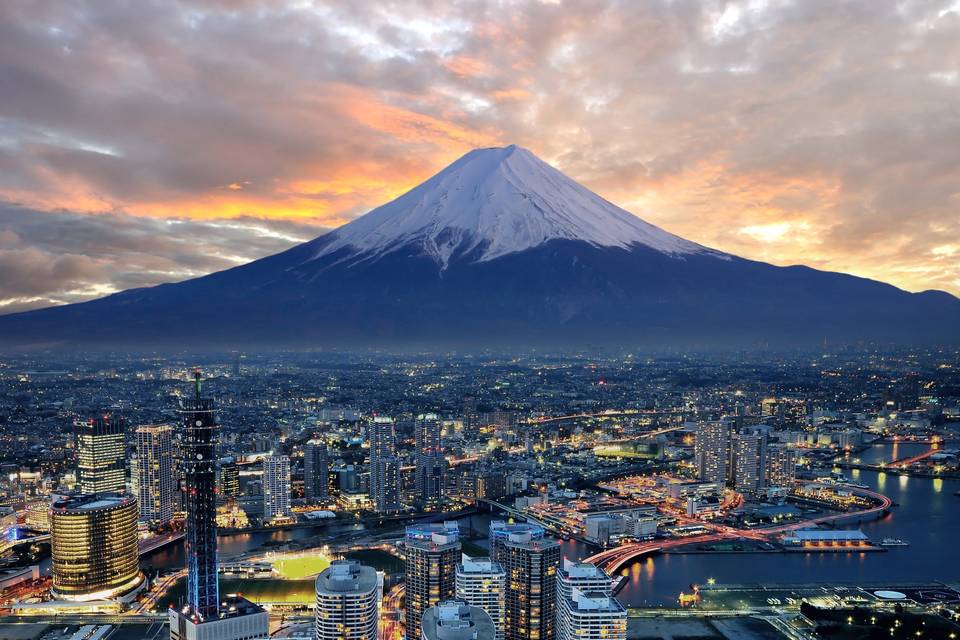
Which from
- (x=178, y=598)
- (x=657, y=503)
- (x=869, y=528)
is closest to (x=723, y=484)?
(x=657, y=503)

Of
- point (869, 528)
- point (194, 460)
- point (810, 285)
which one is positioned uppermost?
point (810, 285)

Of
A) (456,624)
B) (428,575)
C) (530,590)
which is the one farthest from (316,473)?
(456,624)

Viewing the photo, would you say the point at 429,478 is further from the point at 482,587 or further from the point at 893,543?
the point at 893,543

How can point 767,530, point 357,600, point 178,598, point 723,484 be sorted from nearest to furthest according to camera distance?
point 357,600 → point 178,598 → point 767,530 → point 723,484

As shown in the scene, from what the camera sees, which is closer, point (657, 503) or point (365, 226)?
point (657, 503)

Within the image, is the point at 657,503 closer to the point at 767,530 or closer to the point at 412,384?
the point at 767,530

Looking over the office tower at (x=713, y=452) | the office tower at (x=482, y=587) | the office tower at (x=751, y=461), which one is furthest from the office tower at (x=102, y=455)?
the office tower at (x=751, y=461)

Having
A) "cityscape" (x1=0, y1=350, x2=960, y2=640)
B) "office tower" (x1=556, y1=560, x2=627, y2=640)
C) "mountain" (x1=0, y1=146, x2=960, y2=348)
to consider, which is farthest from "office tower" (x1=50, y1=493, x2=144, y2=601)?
"mountain" (x1=0, y1=146, x2=960, y2=348)
